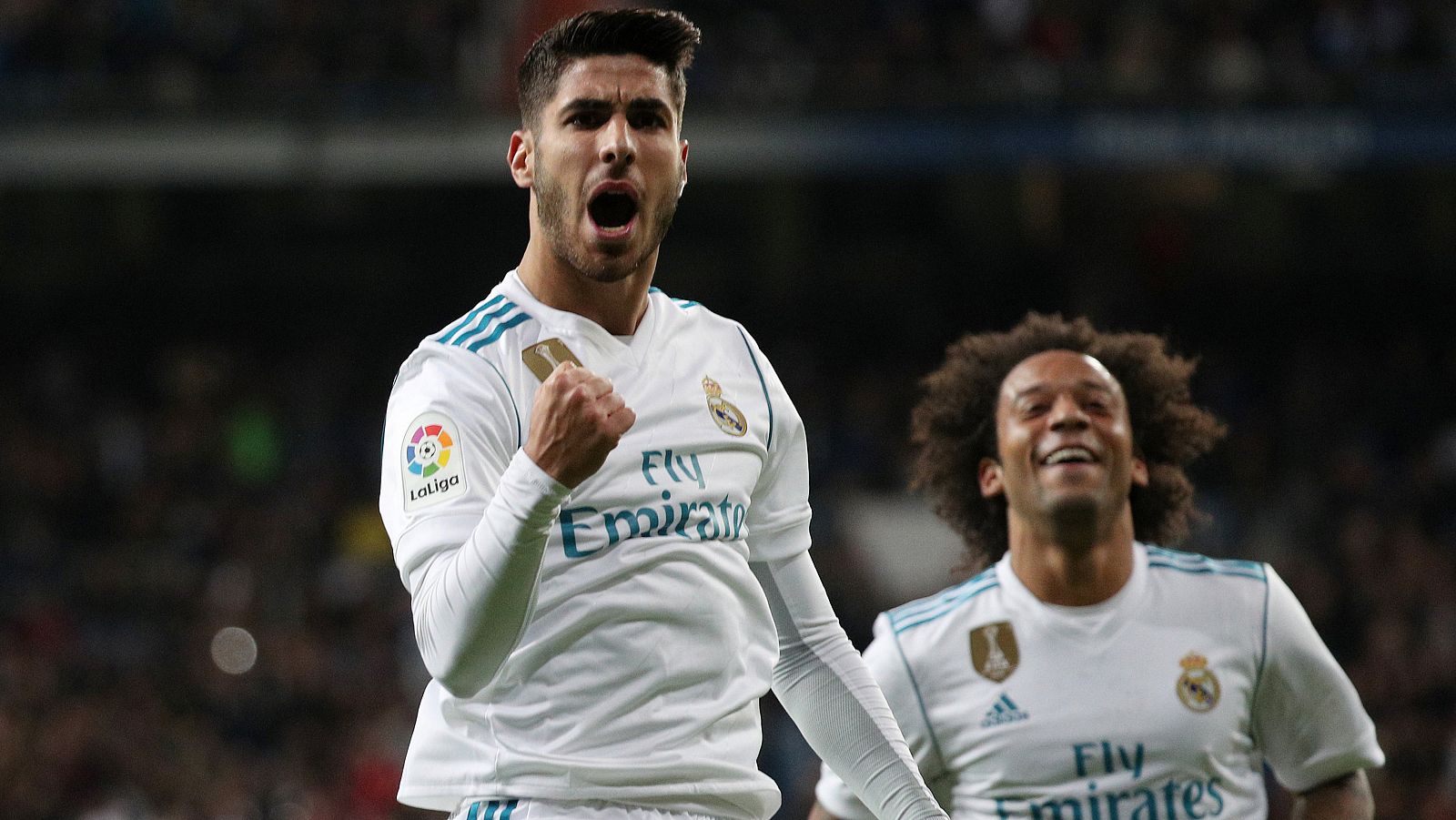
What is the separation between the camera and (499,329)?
9.00 feet

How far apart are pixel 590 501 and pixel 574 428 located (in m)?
0.28

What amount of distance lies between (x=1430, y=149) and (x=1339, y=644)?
4929 mm

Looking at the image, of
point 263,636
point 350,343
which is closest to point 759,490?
point 263,636

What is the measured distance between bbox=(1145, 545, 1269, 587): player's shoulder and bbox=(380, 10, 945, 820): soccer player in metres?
1.55

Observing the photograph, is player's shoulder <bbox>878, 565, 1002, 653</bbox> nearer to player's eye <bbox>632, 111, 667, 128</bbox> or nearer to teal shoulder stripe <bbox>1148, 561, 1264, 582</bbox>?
teal shoulder stripe <bbox>1148, 561, 1264, 582</bbox>

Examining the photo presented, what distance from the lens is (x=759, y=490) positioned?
2.97 meters

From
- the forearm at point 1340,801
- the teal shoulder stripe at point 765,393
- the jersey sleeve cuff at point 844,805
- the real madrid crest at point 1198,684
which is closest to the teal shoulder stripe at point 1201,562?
the real madrid crest at point 1198,684

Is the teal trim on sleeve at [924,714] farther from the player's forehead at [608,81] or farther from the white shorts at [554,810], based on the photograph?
the player's forehead at [608,81]

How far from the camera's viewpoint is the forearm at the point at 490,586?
7.66ft

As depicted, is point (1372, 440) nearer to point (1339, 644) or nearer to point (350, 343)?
point (1339, 644)

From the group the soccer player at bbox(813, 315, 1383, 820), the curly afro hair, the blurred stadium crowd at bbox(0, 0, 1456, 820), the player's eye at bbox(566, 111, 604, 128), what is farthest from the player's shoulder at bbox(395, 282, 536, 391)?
the blurred stadium crowd at bbox(0, 0, 1456, 820)

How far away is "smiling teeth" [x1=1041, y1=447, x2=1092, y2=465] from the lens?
13.4 feet

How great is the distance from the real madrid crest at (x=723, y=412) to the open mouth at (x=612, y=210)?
0.90ft

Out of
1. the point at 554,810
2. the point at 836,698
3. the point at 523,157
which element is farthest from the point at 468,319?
the point at 836,698
